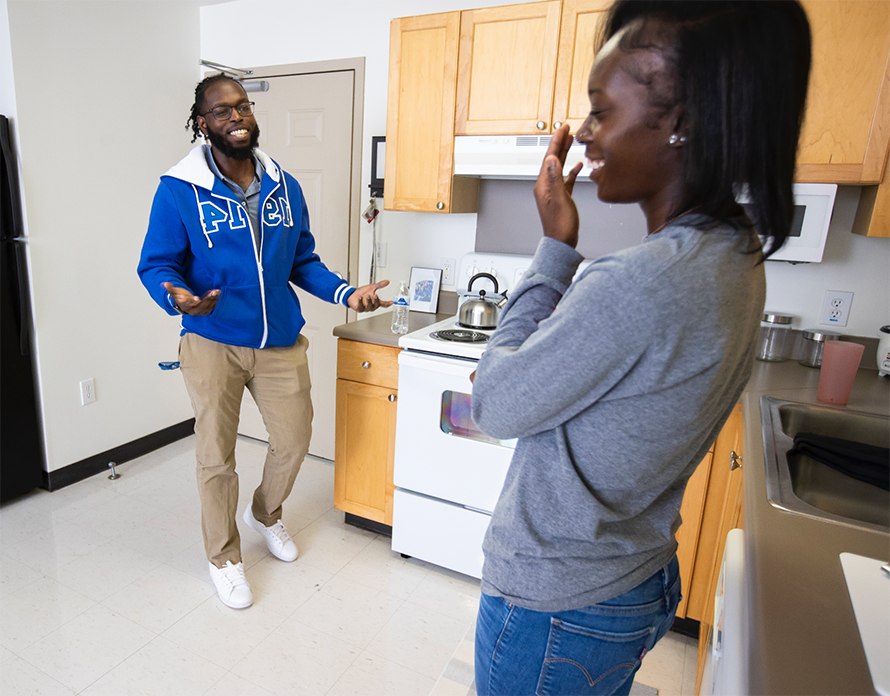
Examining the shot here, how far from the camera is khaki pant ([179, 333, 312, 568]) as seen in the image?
1.93 m

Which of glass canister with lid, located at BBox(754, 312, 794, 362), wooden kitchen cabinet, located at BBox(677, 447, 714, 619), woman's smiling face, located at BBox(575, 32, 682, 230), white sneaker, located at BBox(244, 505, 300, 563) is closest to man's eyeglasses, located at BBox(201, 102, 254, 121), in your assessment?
white sneaker, located at BBox(244, 505, 300, 563)

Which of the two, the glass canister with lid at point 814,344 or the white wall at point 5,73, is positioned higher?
the white wall at point 5,73

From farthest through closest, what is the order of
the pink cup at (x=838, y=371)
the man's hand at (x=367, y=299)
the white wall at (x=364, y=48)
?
1. the white wall at (x=364, y=48)
2. the man's hand at (x=367, y=299)
3. the pink cup at (x=838, y=371)

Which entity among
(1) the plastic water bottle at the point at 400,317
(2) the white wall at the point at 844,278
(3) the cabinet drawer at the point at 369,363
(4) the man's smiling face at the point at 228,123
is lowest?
(3) the cabinet drawer at the point at 369,363

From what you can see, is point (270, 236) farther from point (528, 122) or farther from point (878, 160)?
point (878, 160)

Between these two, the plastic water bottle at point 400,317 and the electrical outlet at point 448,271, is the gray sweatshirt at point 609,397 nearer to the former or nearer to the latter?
the plastic water bottle at point 400,317

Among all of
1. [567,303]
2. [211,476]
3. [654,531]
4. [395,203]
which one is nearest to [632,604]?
[654,531]

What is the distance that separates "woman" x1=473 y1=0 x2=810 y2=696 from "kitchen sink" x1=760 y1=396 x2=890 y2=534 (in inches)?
12.6

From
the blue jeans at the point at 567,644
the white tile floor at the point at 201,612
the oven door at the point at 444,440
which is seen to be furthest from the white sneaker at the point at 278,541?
the blue jeans at the point at 567,644

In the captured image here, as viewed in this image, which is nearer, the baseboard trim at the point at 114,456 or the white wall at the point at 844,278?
the white wall at the point at 844,278

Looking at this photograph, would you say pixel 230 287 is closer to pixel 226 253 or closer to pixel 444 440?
pixel 226 253

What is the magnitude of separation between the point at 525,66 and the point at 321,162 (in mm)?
1248

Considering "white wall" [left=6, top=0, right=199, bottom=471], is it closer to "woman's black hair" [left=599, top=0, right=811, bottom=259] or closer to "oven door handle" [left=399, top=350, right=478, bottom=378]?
"oven door handle" [left=399, top=350, right=478, bottom=378]

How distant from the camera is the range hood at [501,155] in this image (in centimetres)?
205
